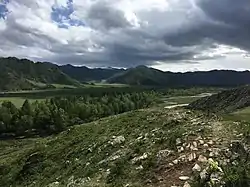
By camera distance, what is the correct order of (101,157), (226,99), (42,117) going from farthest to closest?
(42,117) → (226,99) → (101,157)

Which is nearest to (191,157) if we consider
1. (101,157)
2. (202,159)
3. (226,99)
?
(202,159)

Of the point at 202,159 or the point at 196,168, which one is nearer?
the point at 196,168

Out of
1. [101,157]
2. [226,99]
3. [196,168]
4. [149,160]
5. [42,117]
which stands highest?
[226,99]

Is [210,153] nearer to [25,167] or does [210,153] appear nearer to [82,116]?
[25,167]

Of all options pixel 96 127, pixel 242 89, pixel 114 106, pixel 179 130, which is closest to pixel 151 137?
pixel 179 130

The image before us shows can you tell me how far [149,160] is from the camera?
2884 centimetres

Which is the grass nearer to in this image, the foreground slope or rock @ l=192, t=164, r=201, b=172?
the foreground slope

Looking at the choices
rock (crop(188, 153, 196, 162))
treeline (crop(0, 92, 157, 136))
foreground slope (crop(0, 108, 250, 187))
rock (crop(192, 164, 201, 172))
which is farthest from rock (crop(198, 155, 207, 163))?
treeline (crop(0, 92, 157, 136))

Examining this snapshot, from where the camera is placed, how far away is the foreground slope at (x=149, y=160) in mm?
25369

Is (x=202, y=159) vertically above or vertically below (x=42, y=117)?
above

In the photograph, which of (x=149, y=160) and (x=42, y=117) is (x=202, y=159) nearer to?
(x=149, y=160)

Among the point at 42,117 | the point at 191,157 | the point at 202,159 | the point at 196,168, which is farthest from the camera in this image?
the point at 42,117

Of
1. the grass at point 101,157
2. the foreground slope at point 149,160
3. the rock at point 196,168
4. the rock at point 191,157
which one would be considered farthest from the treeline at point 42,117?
the rock at point 196,168

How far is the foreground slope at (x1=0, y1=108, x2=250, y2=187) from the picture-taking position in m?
25.4
